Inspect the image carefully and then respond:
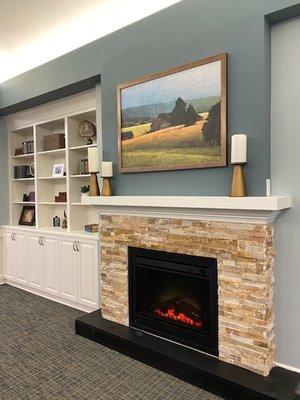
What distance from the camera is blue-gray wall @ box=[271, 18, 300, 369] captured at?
2129 mm

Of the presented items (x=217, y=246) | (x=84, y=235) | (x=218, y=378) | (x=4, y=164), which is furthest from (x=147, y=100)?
(x=4, y=164)

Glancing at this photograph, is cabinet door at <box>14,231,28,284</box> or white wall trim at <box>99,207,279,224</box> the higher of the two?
white wall trim at <box>99,207,279,224</box>

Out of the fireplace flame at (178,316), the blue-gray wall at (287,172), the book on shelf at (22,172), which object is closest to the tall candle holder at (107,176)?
the fireplace flame at (178,316)

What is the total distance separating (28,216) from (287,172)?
375 centimetres

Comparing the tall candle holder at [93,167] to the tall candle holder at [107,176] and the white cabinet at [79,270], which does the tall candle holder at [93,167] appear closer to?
the tall candle holder at [107,176]

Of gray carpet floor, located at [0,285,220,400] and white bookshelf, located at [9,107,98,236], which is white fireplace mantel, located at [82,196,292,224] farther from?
gray carpet floor, located at [0,285,220,400]

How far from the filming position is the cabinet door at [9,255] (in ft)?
14.6

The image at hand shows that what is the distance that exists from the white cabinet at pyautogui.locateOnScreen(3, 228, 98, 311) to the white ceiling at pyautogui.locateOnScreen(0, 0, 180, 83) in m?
2.16

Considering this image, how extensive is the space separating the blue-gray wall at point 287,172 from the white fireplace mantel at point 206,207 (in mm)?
156

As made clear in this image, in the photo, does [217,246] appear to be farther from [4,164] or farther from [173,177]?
[4,164]

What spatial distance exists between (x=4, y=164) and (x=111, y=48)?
8.77ft

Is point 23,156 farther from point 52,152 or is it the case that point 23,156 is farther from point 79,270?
point 79,270

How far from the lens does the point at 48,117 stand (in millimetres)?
4105

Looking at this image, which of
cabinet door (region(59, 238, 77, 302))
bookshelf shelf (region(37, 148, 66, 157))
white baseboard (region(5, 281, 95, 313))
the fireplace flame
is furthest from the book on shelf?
the fireplace flame
